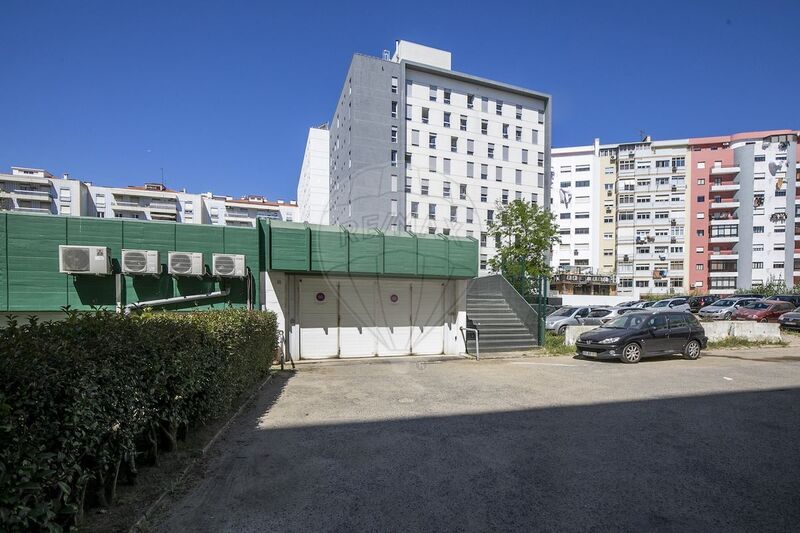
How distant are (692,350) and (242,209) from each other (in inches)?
3603

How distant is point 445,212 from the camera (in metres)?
49.6

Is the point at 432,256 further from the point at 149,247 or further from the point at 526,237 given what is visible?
the point at 526,237

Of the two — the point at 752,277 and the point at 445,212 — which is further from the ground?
the point at 445,212

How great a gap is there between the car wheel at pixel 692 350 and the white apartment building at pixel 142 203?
252ft

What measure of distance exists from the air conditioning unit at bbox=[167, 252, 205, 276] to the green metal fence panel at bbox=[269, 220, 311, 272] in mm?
1936

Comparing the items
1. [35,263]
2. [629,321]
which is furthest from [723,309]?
[35,263]

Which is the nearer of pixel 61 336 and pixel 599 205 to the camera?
A: pixel 61 336

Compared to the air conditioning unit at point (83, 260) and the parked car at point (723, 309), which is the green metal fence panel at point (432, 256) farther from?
the parked car at point (723, 309)

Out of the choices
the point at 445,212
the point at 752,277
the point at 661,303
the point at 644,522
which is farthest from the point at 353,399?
the point at 752,277

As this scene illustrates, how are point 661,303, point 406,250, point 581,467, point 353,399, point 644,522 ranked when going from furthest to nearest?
1. point 661,303
2. point 406,250
3. point 353,399
4. point 581,467
5. point 644,522

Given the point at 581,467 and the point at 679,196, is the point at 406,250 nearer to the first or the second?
the point at 581,467

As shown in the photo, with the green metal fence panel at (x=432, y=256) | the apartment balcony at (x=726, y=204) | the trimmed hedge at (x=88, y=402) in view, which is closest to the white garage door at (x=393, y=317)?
the green metal fence panel at (x=432, y=256)

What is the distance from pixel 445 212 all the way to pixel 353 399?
43.2 m

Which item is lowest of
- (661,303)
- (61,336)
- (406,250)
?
(661,303)
